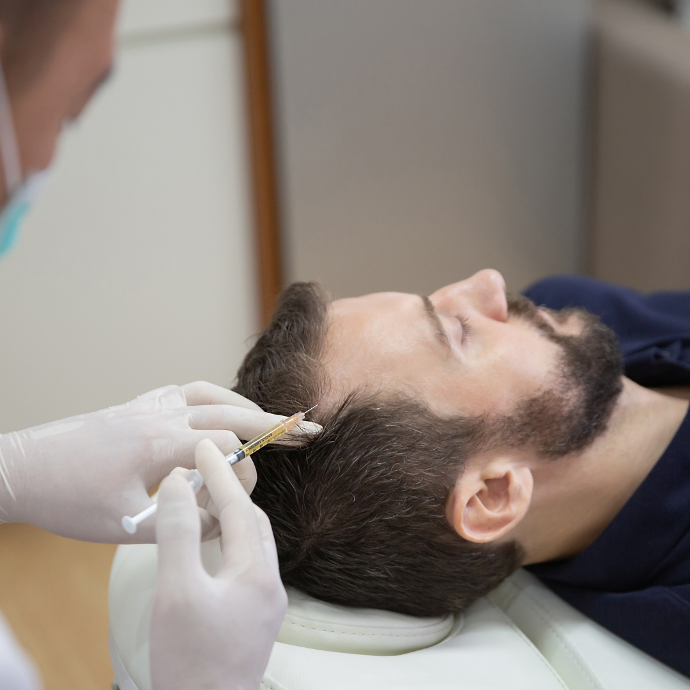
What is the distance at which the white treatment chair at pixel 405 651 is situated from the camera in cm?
98

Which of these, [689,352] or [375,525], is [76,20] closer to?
[375,525]

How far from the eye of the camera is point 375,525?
42.5 inches

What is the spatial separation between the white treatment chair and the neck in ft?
0.42

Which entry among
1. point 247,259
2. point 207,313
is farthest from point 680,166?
point 207,313

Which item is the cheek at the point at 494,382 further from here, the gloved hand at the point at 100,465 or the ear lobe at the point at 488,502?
the gloved hand at the point at 100,465

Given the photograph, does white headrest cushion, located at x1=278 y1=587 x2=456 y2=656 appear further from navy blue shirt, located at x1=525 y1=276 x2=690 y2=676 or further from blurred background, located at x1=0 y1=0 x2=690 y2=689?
blurred background, located at x1=0 y1=0 x2=690 y2=689

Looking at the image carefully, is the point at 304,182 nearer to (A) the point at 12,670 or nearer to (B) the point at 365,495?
(B) the point at 365,495

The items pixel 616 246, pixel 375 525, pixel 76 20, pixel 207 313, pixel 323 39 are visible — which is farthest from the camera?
pixel 616 246

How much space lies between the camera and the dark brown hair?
1075mm

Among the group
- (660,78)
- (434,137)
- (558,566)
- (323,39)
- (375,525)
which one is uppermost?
(323,39)

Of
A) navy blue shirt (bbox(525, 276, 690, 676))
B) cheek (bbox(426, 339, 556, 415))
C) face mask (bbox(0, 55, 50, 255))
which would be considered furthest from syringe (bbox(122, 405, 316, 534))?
navy blue shirt (bbox(525, 276, 690, 676))

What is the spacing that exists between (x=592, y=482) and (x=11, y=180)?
1.03 meters

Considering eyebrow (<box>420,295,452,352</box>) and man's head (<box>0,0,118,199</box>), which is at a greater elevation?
man's head (<box>0,0,118,199</box>)

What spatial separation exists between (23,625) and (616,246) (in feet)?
7.73
